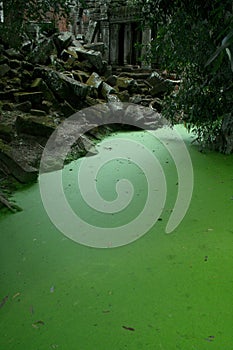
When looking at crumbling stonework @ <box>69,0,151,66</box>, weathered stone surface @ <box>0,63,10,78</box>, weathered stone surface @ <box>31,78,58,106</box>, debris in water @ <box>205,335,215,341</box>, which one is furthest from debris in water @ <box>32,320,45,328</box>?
crumbling stonework @ <box>69,0,151,66</box>

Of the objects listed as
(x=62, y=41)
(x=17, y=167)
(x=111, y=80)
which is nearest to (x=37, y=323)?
(x=17, y=167)

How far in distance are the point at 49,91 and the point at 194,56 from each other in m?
2.15

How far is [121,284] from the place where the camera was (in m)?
1.44

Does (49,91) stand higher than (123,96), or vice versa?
(49,91)

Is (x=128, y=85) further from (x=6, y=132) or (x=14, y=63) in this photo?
(x=6, y=132)

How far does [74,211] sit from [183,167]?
1.32 m

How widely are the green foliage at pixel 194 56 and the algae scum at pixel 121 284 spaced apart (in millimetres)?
1398

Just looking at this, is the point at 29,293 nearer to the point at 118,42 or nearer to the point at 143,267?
the point at 143,267

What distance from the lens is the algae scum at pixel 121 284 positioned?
45.4 inches

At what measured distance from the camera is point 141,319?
4.02 feet

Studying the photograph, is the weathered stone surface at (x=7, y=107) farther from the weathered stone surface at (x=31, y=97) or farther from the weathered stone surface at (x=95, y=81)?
the weathered stone surface at (x=95, y=81)

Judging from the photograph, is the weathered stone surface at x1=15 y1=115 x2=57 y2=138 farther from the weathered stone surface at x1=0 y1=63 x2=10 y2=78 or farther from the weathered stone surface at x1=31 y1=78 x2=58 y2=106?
the weathered stone surface at x1=0 y1=63 x2=10 y2=78

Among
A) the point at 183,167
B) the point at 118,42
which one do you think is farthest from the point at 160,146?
the point at 118,42

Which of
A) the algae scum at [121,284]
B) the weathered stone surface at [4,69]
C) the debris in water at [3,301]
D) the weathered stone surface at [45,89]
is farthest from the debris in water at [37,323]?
the weathered stone surface at [4,69]
